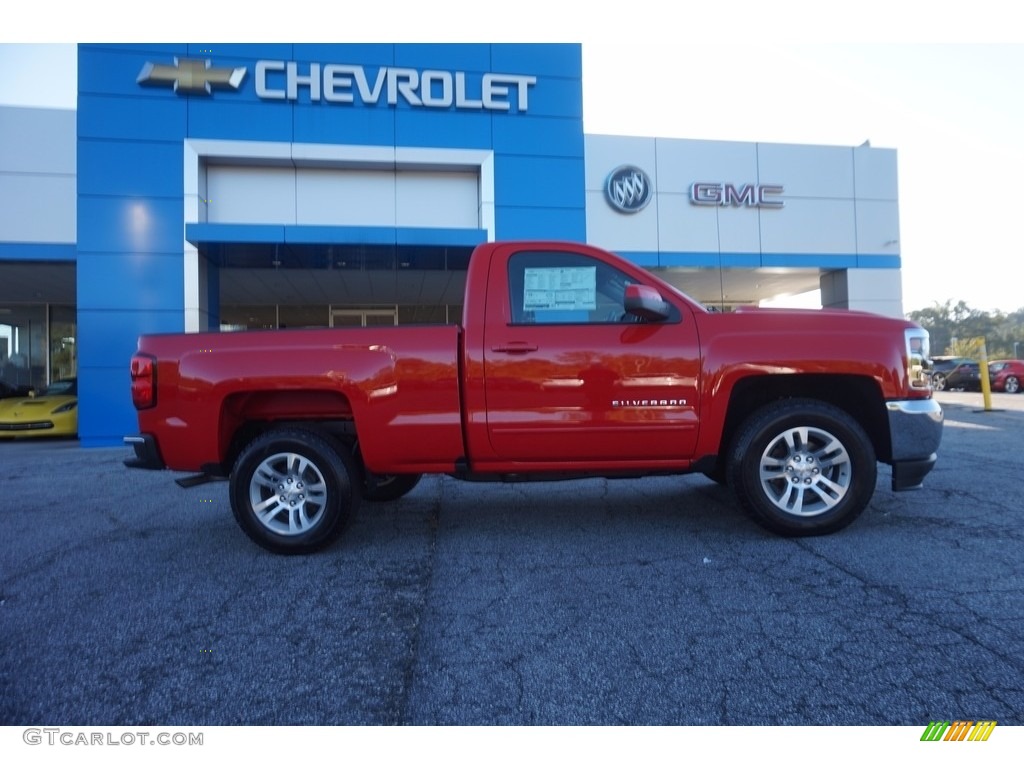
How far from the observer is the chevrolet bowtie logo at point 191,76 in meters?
10.5

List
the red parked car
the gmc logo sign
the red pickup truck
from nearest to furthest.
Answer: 1. the red pickup truck
2. the gmc logo sign
3. the red parked car

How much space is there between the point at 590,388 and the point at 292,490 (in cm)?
205

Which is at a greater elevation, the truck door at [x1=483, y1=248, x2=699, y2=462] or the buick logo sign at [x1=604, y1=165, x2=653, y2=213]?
the buick logo sign at [x1=604, y1=165, x2=653, y2=213]

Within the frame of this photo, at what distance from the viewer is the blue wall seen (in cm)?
1039

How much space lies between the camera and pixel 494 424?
11.9ft

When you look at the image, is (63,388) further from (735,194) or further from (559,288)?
(735,194)

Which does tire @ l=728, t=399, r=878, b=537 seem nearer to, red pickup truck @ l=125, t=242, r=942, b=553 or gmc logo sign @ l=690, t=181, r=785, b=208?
red pickup truck @ l=125, t=242, r=942, b=553

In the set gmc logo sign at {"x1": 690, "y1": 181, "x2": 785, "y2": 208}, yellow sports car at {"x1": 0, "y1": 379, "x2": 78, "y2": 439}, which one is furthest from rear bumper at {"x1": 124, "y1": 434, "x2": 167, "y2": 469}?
gmc logo sign at {"x1": 690, "y1": 181, "x2": 785, "y2": 208}

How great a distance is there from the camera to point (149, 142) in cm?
1055

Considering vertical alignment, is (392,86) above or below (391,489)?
above

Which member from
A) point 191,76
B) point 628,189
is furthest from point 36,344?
point 628,189

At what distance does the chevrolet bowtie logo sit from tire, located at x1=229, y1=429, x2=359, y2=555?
9991mm

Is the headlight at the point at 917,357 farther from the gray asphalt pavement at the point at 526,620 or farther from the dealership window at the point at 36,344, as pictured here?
the dealership window at the point at 36,344

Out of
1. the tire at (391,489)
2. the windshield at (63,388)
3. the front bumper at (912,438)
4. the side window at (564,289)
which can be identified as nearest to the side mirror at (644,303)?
the side window at (564,289)
